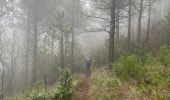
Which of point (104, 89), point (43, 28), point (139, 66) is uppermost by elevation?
point (43, 28)

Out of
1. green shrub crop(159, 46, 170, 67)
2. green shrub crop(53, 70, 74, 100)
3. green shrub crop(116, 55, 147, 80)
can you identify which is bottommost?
green shrub crop(53, 70, 74, 100)

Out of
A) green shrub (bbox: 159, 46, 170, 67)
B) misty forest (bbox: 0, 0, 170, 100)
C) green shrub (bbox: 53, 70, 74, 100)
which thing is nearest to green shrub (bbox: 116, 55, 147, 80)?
misty forest (bbox: 0, 0, 170, 100)

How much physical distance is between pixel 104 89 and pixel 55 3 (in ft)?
56.4

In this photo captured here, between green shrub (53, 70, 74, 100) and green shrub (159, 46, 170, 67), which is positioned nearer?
green shrub (53, 70, 74, 100)

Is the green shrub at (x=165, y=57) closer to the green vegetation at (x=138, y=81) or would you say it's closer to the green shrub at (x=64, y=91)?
the green vegetation at (x=138, y=81)

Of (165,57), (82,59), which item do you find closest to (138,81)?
(165,57)

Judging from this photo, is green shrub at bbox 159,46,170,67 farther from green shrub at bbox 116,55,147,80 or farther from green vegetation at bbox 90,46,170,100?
green shrub at bbox 116,55,147,80

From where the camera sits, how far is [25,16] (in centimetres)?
2733

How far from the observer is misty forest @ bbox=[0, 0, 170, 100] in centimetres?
1088

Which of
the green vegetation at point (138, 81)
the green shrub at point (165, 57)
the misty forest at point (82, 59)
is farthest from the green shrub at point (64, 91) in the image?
the green shrub at point (165, 57)

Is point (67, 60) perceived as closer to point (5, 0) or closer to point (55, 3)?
point (55, 3)

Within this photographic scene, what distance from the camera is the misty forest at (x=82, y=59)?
35.7 ft

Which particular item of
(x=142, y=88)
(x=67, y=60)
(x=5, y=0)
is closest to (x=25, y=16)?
(x=5, y=0)

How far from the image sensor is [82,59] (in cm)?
2836
